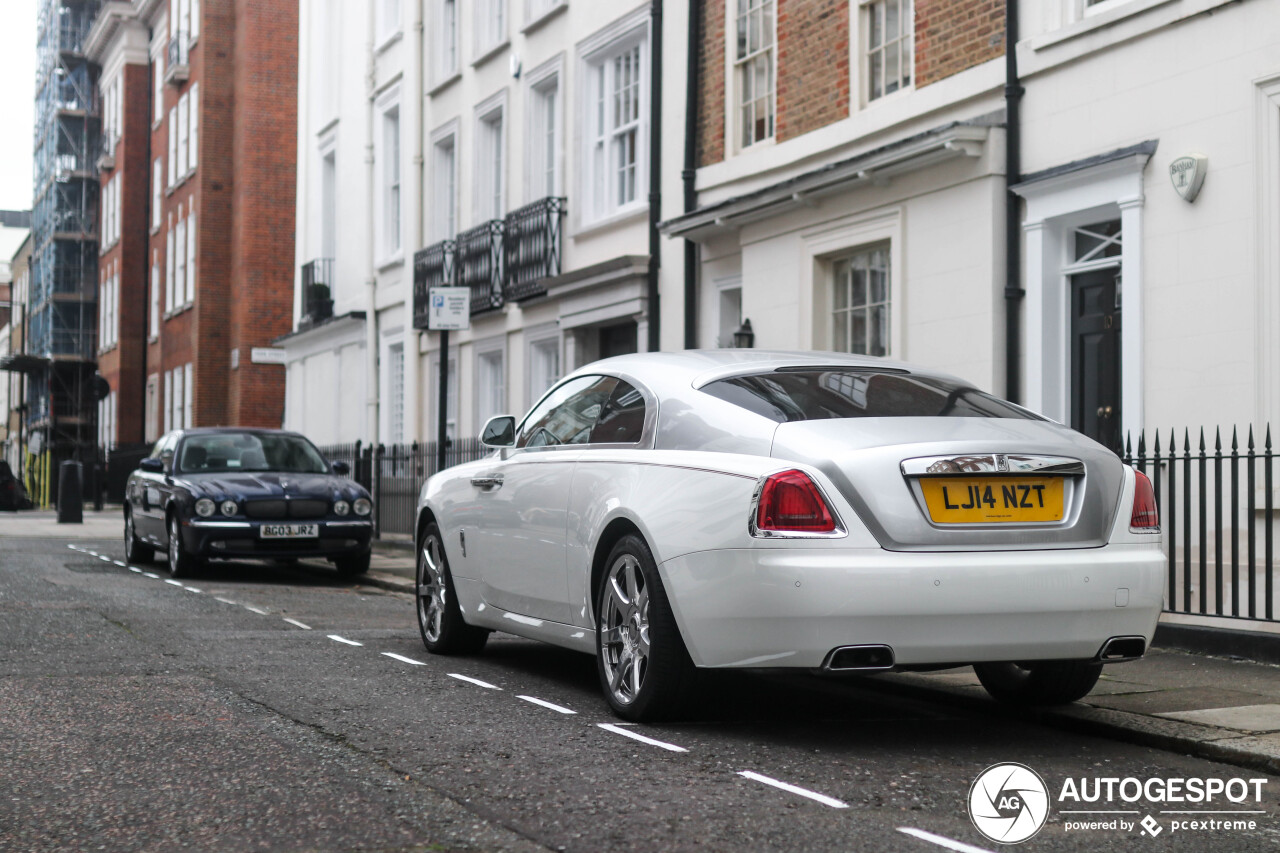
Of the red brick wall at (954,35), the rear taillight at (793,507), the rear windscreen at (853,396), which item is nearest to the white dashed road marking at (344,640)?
the rear windscreen at (853,396)

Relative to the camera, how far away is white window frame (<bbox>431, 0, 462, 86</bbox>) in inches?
957

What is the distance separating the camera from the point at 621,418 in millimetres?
7000

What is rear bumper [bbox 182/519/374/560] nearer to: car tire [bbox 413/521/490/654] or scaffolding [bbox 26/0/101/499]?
car tire [bbox 413/521/490/654]

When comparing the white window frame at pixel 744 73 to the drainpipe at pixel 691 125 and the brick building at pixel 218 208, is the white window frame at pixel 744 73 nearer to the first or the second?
the drainpipe at pixel 691 125

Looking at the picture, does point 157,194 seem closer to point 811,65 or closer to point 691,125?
point 691,125

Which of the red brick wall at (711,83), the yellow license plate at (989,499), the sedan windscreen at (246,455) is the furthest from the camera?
the red brick wall at (711,83)

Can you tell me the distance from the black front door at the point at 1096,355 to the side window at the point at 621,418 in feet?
17.5

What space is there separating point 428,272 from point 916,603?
19.4 m

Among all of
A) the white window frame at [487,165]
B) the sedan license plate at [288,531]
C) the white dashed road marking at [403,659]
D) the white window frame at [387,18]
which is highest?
the white window frame at [387,18]

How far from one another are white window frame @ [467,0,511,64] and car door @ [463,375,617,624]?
49.7ft

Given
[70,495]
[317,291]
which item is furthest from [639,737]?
[317,291]

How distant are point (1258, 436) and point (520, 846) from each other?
6906 mm

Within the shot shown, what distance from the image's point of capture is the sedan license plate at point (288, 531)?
14.6 m

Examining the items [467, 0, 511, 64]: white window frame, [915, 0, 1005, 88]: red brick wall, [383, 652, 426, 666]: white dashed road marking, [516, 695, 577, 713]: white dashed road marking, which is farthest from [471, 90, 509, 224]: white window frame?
[516, 695, 577, 713]: white dashed road marking
